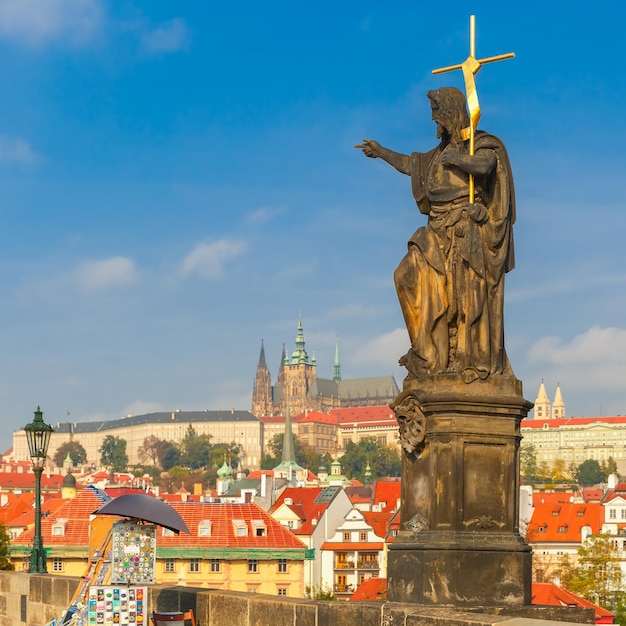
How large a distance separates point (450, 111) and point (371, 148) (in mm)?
638

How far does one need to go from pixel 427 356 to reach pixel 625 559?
80255 millimetres

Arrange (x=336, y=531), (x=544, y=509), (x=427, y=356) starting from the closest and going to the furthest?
(x=427, y=356)
(x=336, y=531)
(x=544, y=509)

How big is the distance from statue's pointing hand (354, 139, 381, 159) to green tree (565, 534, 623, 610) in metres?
46.9

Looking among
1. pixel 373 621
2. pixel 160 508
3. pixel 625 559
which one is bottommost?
pixel 625 559

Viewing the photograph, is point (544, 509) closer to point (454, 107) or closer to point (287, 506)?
point (287, 506)

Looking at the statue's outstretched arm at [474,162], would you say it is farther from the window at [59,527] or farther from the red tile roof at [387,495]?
the red tile roof at [387,495]

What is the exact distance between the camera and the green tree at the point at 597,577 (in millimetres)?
55656

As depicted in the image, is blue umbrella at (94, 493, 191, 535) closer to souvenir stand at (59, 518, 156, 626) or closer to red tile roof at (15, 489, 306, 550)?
souvenir stand at (59, 518, 156, 626)

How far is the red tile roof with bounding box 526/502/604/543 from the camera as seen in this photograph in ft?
301

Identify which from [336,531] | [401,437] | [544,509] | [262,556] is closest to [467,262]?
[401,437]

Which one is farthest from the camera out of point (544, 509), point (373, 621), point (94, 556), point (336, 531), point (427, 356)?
point (544, 509)

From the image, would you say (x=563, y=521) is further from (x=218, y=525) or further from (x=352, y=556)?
(x=218, y=525)

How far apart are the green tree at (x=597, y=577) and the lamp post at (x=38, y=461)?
1568 inches

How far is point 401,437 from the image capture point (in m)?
7.59
